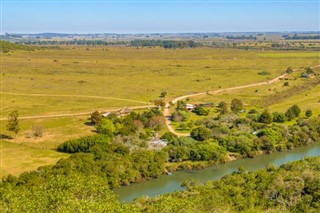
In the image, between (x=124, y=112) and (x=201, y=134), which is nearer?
(x=201, y=134)

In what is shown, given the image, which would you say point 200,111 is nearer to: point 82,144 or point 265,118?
point 265,118


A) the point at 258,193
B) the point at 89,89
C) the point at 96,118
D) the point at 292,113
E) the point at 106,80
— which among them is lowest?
the point at 258,193

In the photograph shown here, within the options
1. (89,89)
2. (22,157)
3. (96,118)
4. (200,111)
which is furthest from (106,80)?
(22,157)

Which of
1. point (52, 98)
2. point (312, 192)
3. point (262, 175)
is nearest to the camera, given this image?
point (312, 192)

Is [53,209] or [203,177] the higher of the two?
[53,209]

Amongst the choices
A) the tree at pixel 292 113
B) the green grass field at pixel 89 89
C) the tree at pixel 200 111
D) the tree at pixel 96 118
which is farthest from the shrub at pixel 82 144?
the tree at pixel 292 113

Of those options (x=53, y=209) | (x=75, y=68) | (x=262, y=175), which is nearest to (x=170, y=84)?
(x=75, y=68)

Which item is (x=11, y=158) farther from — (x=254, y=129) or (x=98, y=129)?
(x=254, y=129)

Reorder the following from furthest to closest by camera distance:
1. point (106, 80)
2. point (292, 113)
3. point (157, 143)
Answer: point (106, 80) < point (292, 113) < point (157, 143)
